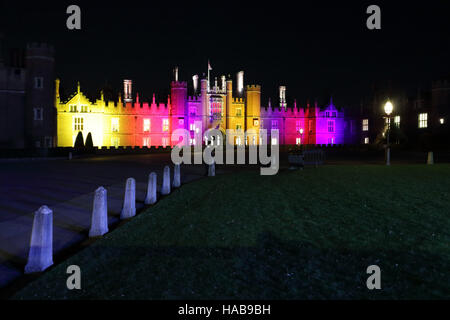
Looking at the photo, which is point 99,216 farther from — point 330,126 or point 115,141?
point 330,126

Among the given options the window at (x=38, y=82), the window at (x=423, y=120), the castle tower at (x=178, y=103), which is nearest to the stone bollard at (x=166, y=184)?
the window at (x=38, y=82)

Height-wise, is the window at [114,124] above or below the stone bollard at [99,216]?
above

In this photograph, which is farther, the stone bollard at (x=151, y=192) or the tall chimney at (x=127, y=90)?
the tall chimney at (x=127, y=90)

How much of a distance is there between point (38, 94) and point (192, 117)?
2321 centimetres

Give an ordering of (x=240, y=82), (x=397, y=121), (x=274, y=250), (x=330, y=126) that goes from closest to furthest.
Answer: (x=274, y=250) < (x=397, y=121) < (x=240, y=82) < (x=330, y=126)

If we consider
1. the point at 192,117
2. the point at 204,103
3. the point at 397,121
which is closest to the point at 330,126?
the point at 397,121

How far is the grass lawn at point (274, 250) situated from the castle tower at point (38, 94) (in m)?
34.6

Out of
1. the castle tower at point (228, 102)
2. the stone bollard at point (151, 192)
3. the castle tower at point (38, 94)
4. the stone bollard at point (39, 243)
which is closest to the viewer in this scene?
the stone bollard at point (39, 243)

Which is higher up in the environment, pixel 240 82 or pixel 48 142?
pixel 240 82

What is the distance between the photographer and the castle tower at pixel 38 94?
1495 inches

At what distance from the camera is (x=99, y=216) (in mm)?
7520

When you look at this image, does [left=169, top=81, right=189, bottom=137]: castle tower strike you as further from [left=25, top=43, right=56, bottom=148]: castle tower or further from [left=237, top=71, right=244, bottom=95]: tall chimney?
[left=25, top=43, right=56, bottom=148]: castle tower

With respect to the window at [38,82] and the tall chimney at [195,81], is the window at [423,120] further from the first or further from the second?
the window at [38,82]

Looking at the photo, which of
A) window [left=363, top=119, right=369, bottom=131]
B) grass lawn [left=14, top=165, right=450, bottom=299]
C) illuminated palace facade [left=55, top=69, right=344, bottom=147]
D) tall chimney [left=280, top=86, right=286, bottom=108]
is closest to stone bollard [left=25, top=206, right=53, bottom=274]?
grass lawn [left=14, top=165, right=450, bottom=299]
